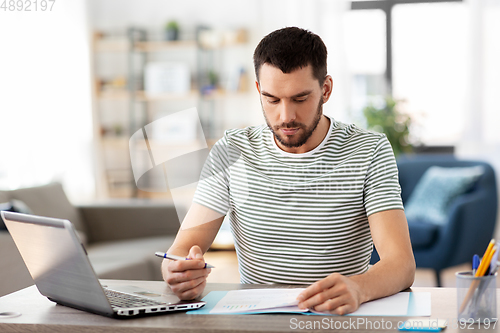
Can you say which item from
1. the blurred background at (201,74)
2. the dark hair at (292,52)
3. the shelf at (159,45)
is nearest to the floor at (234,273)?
the blurred background at (201,74)

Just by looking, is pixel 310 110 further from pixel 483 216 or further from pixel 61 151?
pixel 61 151

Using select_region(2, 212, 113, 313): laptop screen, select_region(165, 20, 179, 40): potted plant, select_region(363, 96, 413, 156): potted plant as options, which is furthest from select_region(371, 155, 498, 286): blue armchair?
select_region(165, 20, 179, 40): potted plant

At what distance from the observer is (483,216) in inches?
130

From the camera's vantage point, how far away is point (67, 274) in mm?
928

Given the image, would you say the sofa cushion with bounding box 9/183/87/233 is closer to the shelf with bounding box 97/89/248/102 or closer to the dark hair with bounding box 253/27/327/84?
the shelf with bounding box 97/89/248/102

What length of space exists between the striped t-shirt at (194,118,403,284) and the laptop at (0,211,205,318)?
0.34 meters

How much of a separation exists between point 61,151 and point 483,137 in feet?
10.1

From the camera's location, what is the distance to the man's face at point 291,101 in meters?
1.22

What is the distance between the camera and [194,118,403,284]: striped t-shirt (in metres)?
1.29

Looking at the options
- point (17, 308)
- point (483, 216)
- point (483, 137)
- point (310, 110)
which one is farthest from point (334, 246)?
point (483, 137)

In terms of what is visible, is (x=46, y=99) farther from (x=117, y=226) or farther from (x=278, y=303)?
(x=278, y=303)

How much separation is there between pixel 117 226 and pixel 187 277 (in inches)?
93.1

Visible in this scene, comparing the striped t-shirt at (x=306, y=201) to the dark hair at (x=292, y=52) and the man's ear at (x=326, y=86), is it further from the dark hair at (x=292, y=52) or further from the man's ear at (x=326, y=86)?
the dark hair at (x=292, y=52)

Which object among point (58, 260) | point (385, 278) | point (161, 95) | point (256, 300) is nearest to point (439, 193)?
point (161, 95)
